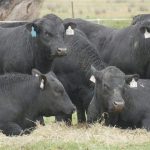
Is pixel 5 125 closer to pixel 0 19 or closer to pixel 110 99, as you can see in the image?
pixel 110 99

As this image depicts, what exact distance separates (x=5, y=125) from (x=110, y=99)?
1.69 metres

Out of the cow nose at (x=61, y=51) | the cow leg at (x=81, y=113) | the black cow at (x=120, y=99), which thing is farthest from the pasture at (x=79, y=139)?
the cow leg at (x=81, y=113)

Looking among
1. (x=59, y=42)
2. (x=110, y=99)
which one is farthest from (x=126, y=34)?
(x=110, y=99)

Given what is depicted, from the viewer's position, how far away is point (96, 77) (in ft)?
34.6

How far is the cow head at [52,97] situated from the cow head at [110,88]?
0.51 m

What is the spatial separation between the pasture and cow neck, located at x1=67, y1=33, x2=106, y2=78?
186 cm

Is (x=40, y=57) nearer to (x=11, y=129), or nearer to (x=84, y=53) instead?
(x=84, y=53)

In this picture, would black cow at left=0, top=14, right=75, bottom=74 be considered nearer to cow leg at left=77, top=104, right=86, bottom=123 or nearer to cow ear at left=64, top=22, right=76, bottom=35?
cow ear at left=64, top=22, right=76, bottom=35

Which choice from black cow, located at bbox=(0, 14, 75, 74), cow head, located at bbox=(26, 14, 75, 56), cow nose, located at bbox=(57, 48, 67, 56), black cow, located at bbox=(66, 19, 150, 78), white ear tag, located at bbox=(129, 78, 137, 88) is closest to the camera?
white ear tag, located at bbox=(129, 78, 137, 88)

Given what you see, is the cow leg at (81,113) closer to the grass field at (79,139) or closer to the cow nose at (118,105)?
the grass field at (79,139)

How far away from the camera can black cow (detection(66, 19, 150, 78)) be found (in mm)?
12281

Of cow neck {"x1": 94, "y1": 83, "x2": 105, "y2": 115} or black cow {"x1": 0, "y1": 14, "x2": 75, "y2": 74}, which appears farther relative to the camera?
black cow {"x1": 0, "y1": 14, "x2": 75, "y2": 74}

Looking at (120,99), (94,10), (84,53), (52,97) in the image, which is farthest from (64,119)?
(94,10)

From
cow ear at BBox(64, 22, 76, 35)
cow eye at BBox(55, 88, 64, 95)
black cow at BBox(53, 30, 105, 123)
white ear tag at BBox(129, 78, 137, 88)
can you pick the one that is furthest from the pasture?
cow ear at BBox(64, 22, 76, 35)
